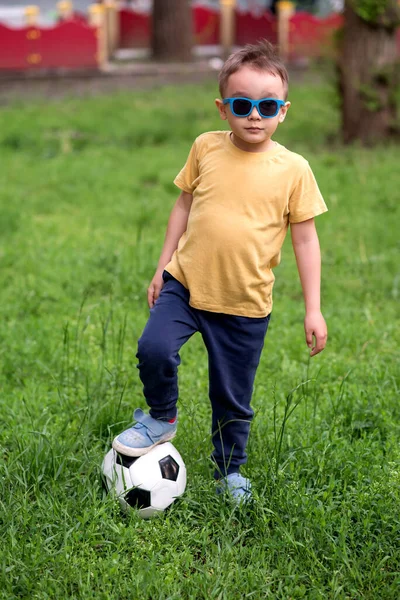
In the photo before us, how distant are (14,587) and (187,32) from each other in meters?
16.9

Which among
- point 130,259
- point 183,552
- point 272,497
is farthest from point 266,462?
point 130,259

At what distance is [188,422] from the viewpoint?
11.5 feet

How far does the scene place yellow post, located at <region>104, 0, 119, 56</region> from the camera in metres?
19.1

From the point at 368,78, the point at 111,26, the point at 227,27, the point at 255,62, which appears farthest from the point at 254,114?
the point at 227,27

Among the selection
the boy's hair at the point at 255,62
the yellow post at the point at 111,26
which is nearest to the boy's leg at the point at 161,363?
the boy's hair at the point at 255,62

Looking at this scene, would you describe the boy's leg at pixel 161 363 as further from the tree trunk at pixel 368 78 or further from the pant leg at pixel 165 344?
the tree trunk at pixel 368 78

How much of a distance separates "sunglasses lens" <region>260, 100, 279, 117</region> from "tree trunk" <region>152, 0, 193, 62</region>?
15786 mm

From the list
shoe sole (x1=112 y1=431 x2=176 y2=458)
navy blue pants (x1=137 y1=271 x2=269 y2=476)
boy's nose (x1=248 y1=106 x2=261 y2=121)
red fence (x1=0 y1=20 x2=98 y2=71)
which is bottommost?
red fence (x1=0 y1=20 x2=98 y2=71)

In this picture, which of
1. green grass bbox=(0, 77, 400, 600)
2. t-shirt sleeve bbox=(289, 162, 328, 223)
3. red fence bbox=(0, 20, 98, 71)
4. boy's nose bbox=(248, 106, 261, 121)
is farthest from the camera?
red fence bbox=(0, 20, 98, 71)

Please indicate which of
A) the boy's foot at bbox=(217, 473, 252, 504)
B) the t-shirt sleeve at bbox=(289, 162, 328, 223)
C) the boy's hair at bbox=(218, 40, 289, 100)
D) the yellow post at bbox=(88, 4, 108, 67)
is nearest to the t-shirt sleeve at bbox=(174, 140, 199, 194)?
the boy's hair at bbox=(218, 40, 289, 100)

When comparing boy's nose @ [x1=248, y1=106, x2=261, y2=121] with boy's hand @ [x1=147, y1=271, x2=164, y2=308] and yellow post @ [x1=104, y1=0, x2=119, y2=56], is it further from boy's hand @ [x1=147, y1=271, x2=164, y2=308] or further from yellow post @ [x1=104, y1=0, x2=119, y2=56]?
yellow post @ [x1=104, y1=0, x2=119, y2=56]

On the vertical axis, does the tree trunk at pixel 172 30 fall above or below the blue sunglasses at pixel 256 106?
below

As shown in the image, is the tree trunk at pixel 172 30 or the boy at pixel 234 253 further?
the tree trunk at pixel 172 30

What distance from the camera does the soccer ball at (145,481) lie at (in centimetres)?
300
